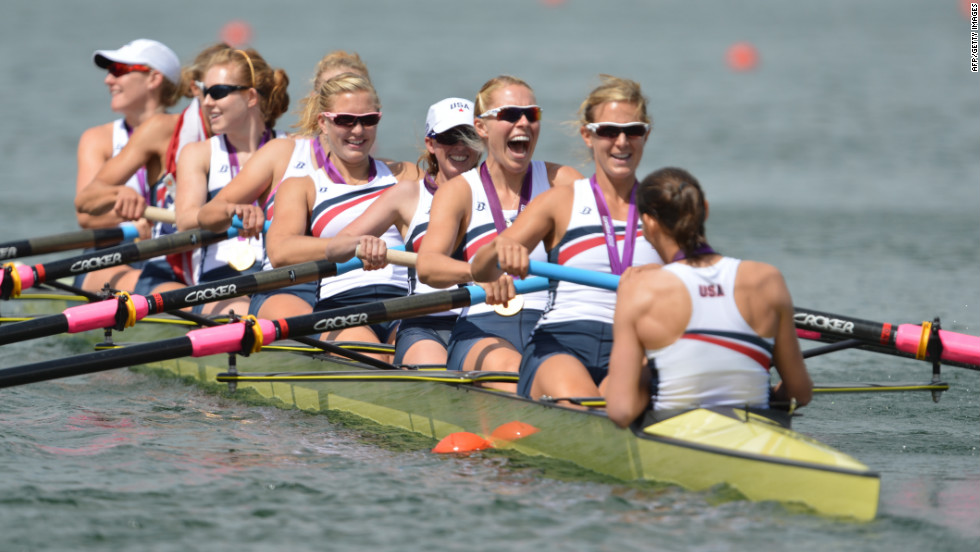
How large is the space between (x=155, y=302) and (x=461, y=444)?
6.30 feet

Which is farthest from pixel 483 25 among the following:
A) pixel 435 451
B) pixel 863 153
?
pixel 435 451

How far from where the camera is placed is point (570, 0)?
155 feet

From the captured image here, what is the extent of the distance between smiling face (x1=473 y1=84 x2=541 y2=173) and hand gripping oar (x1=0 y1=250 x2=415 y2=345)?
0.76 meters

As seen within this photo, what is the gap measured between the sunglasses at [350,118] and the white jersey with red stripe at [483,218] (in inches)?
31.0

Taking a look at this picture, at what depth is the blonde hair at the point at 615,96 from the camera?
207 inches

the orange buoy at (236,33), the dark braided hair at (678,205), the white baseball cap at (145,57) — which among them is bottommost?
the dark braided hair at (678,205)

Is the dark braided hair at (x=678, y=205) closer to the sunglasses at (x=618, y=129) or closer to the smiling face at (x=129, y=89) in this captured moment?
the sunglasses at (x=618, y=129)

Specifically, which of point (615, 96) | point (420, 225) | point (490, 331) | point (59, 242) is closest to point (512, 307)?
point (490, 331)

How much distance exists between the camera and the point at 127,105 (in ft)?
28.7

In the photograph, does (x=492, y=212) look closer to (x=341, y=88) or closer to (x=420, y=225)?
(x=420, y=225)

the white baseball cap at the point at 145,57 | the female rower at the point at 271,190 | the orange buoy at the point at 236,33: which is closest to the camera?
the female rower at the point at 271,190

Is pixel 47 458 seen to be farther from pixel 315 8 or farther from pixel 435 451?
pixel 315 8

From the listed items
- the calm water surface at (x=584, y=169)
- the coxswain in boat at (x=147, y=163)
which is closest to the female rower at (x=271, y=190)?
the calm water surface at (x=584, y=169)

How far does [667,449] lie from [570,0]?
1745 inches
